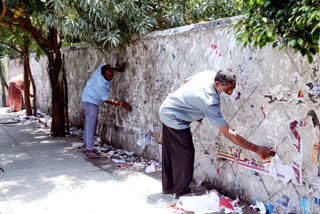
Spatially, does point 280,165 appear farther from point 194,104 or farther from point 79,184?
point 79,184

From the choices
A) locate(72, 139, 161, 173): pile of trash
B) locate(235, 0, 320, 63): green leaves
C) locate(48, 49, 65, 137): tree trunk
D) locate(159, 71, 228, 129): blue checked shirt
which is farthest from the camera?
locate(48, 49, 65, 137): tree trunk

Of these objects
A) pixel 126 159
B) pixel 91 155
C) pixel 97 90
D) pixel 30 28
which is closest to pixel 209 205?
pixel 126 159

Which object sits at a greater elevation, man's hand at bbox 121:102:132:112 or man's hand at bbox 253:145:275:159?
man's hand at bbox 121:102:132:112

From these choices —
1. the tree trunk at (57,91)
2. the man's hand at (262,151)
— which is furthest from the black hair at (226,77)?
the tree trunk at (57,91)

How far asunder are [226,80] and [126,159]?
3.04m

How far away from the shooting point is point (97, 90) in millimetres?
6086

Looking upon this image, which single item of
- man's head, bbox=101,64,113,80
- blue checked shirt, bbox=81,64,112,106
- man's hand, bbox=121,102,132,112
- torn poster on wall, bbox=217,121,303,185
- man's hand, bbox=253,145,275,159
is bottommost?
torn poster on wall, bbox=217,121,303,185

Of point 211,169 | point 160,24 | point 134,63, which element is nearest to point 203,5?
point 160,24

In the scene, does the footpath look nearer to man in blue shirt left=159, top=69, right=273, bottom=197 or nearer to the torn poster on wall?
man in blue shirt left=159, top=69, right=273, bottom=197

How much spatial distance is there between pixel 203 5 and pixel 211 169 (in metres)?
3.81

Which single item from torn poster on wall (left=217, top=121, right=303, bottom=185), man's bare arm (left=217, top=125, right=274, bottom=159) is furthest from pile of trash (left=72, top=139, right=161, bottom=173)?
man's bare arm (left=217, top=125, right=274, bottom=159)

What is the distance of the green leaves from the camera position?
2.64 meters

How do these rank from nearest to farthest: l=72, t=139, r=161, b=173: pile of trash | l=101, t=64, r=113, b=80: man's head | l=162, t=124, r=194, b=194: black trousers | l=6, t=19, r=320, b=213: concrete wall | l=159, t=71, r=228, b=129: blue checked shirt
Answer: l=6, t=19, r=320, b=213: concrete wall, l=159, t=71, r=228, b=129: blue checked shirt, l=162, t=124, r=194, b=194: black trousers, l=72, t=139, r=161, b=173: pile of trash, l=101, t=64, r=113, b=80: man's head

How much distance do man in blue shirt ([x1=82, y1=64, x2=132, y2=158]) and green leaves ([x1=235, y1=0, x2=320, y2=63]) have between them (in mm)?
3295
